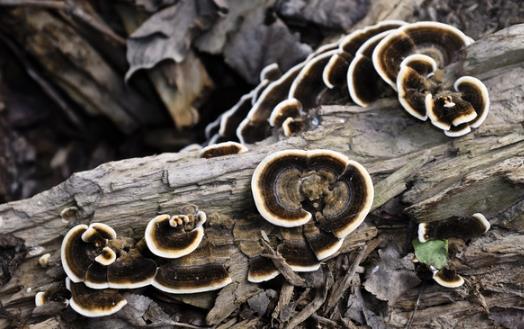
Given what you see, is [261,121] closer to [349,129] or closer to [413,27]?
[349,129]

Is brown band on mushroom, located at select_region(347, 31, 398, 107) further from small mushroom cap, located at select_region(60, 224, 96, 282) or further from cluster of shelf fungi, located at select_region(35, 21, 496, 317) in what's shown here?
small mushroom cap, located at select_region(60, 224, 96, 282)

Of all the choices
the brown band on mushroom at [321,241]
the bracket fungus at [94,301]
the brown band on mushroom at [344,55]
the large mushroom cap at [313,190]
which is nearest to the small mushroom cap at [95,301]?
the bracket fungus at [94,301]

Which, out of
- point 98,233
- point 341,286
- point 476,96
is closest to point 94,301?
point 98,233

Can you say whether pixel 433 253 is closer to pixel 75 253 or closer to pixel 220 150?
pixel 220 150

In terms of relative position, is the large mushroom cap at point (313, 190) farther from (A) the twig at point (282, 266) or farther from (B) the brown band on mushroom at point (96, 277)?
(B) the brown band on mushroom at point (96, 277)

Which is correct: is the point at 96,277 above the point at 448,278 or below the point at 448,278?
below

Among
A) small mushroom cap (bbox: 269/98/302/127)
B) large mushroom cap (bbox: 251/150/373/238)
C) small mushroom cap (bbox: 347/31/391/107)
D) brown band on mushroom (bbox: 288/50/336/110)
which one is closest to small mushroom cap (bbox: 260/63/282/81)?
brown band on mushroom (bbox: 288/50/336/110)
